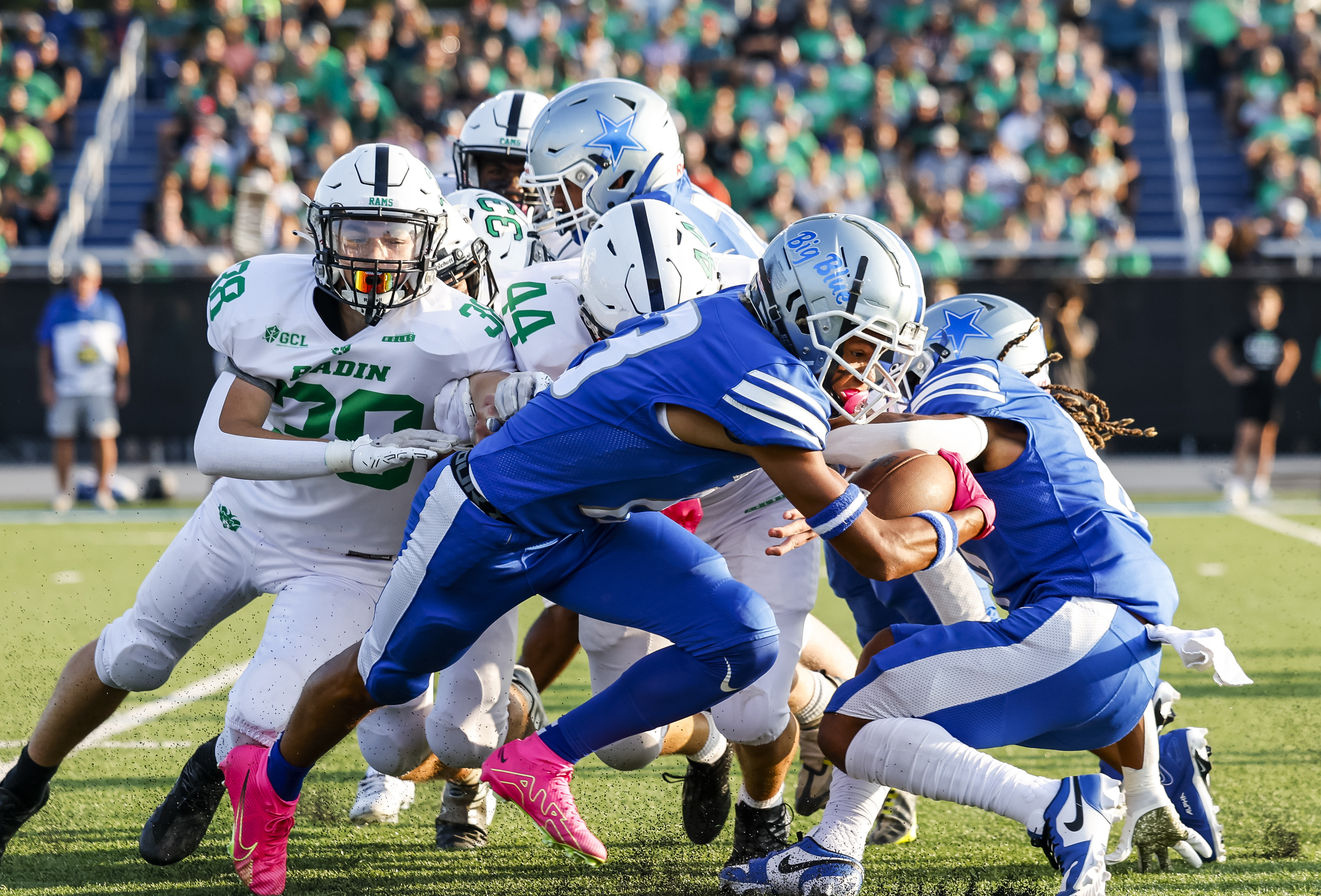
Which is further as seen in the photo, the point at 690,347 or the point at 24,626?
the point at 24,626

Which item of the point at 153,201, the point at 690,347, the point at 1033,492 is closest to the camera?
the point at 690,347

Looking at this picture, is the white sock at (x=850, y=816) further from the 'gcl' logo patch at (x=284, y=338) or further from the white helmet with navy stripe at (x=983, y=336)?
the 'gcl' logo patch at (x=284, y=338)

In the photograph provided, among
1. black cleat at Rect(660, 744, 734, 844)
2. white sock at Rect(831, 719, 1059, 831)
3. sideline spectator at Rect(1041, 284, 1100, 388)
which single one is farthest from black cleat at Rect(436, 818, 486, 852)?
sideline spectator at Rect(1041, 284, 1100, 388)

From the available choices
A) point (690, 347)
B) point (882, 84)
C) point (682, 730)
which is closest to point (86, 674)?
point (682, 730)

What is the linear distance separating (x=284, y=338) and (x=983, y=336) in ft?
5.47

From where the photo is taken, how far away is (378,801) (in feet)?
12.5

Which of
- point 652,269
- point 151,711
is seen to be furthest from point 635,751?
point 151,711

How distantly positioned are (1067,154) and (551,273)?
1049 centimetres

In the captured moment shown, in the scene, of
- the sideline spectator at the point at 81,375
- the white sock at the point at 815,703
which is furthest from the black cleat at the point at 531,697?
the sideline spectator at the point at 81,375

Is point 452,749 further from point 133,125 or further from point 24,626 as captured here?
point 133,125

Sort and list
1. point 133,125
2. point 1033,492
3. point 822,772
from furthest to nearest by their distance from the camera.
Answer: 1. point 133,125
2. point 822,772
3. point 1033,492

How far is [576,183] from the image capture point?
398cm

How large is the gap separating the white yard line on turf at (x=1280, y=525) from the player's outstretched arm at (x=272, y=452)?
6769 mm

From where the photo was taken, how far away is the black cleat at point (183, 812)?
332cm
